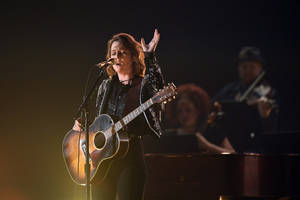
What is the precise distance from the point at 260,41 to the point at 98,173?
12.0 feet

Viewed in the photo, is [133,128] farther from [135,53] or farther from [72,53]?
[72,53]

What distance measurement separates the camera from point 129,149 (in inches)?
117

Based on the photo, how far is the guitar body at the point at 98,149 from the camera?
303cm

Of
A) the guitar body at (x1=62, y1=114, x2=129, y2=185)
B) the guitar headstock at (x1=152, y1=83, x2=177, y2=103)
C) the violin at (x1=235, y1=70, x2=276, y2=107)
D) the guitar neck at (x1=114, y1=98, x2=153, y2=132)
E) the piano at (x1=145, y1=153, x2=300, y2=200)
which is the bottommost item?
the piano at (x1=145, y1=153, x2=300, y2=200)

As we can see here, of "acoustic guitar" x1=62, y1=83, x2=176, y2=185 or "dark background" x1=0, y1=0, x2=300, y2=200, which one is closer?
"acoustic guitar" x1=62, y1=83, x2=176, y2=185

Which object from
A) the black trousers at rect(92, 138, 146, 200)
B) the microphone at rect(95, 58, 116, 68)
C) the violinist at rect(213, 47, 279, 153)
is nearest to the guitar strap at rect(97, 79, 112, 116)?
the microphone at rect(95, 58, 116, 68)

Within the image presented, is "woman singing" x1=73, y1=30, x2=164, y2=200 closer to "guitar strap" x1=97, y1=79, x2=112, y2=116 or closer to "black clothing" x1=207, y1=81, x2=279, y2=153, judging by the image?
"guitar strap" x1=97, y1=79, x2=112, y2=116

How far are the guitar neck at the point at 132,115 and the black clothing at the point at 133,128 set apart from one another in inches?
1.3

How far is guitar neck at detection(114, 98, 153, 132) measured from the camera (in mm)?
3012

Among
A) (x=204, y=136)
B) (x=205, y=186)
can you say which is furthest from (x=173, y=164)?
(x=204, y=136)

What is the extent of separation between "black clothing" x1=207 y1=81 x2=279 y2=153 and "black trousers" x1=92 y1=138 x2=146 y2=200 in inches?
115

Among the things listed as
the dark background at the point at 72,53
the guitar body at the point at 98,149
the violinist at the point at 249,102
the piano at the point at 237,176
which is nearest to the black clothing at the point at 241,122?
the violinist at the point at 249,102

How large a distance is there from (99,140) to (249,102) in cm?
309

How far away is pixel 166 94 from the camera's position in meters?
2.95
